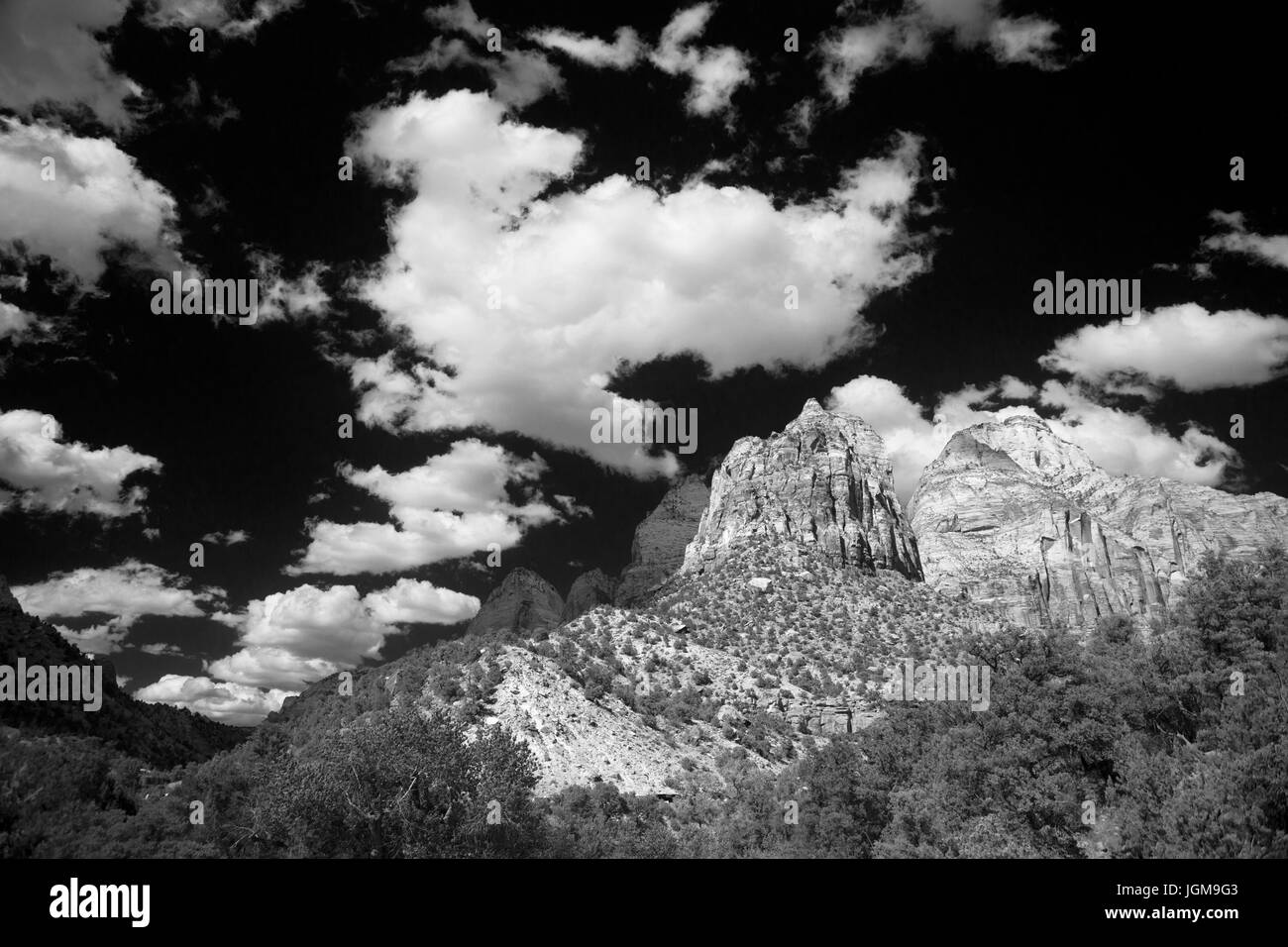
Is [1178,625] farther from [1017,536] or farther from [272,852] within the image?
[1017,536]

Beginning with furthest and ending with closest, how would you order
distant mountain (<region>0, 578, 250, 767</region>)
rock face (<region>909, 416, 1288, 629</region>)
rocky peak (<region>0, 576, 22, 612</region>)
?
rock face (<region>909, 416, 1288, 629</region>) → rocky peak (<region>0, 576, 22, 612</region>) → distant mountain (<region>0, 578, 250, 767</region>)

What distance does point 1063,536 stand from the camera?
15675 cm

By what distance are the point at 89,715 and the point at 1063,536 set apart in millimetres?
172749

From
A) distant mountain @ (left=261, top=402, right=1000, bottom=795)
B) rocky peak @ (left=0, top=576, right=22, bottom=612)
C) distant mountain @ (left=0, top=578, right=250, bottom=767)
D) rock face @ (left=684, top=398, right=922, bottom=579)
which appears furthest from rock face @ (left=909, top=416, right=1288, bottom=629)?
rocky peak @ (left=0, top=576, right=22, bottom=612)

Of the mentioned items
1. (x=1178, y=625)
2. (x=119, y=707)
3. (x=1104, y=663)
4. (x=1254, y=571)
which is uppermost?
(x=1254, y=571)

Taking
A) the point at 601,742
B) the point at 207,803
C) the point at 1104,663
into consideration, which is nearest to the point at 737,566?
the point at 601,742

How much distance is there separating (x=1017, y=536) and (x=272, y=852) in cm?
16630

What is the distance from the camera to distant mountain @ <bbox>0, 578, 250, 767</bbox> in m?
52.5

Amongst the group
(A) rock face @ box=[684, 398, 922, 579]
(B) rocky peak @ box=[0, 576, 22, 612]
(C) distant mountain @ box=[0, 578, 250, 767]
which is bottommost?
(C) distant mountain @ box=[0, 578, 250, 767]

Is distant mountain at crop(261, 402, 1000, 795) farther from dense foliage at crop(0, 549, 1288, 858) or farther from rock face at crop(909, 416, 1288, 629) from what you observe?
rock face at crop(909, 416, 1288, 629)

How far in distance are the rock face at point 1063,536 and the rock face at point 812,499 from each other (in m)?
23.8

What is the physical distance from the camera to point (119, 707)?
6612cm

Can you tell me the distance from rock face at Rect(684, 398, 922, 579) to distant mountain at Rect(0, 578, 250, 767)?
2778 inches
